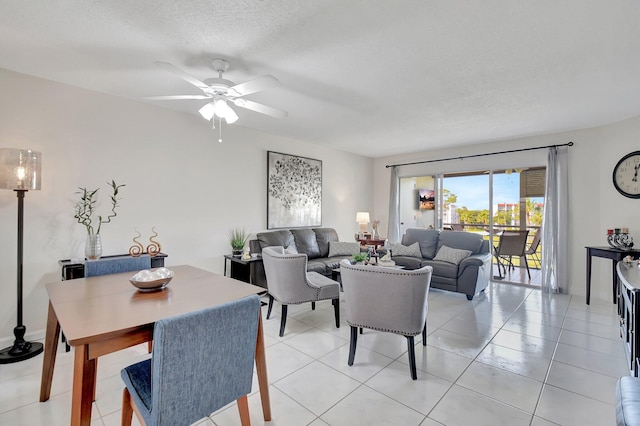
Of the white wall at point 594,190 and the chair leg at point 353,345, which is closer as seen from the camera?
the chair leg at point 353,345

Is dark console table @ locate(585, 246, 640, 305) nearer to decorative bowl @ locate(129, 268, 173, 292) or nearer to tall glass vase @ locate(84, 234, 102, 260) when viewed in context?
decorative bowl @ locate(129, 268, 173, 292)

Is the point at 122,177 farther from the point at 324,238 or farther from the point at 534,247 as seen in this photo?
the point at 534,247

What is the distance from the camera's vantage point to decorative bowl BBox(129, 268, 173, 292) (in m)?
1.77

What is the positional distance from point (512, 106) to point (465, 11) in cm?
211

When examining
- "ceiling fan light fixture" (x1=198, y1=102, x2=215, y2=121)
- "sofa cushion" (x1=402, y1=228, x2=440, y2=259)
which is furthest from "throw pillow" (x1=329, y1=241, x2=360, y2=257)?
"ceiling fan light fixture" (x1=198, y1=102, x2=215, y2=121)

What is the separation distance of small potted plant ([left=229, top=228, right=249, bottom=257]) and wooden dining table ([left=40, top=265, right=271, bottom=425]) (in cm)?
171

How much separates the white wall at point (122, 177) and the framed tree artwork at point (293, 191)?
6.3 inches

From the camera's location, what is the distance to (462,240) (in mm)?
4832

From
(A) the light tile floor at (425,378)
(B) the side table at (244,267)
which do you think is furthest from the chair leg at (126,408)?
(B) the side table at (244,267)

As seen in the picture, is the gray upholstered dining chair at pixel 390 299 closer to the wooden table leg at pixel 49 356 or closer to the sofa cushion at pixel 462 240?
the wooden table leg at pixel 49 356

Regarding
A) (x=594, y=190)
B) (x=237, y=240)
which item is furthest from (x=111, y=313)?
(x=594, y=190)

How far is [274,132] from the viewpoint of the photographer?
470cm

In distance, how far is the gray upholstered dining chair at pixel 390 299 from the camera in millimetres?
2193

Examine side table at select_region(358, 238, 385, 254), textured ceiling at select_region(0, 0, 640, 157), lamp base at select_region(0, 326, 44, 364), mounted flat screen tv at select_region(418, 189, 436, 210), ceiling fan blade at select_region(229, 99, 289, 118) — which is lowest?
lamp base at select_region(0, 326, 44, 364)
